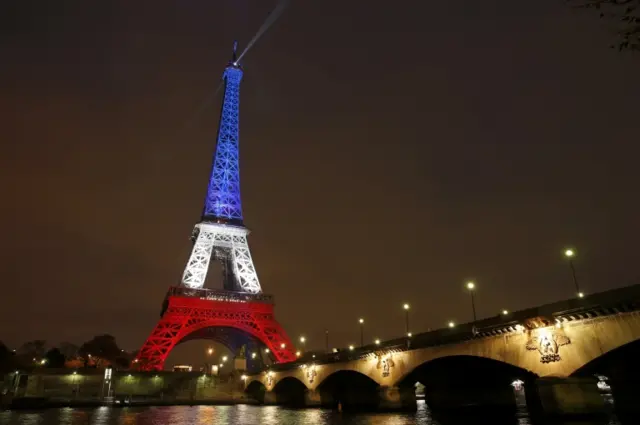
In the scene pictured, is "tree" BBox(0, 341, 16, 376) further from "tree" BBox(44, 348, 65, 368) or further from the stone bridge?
the stone bridge

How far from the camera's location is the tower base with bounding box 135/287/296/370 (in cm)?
7388

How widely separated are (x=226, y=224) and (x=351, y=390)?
153 ft

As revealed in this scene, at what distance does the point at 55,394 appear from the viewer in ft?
243

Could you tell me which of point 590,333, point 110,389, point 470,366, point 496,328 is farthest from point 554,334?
point 110,389

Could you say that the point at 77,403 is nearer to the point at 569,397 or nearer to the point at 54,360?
the point at 569,397

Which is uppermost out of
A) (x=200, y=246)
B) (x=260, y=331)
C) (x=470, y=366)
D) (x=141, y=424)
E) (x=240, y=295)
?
(x=200, y=246)

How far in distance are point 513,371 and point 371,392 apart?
22.5 m

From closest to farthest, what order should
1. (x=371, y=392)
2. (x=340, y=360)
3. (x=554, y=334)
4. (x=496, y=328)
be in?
(x=554, y=334) → (x=496, y=328) → (x=340, y=360) → (x=371, y=392)

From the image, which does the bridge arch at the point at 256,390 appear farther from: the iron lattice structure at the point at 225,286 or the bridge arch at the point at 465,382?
the bridge arch at the point at 465,382

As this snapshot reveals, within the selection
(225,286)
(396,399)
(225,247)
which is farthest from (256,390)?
(396,399)

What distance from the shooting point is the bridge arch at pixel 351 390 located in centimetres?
5847

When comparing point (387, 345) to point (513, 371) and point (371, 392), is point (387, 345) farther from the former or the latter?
point (371, 392)

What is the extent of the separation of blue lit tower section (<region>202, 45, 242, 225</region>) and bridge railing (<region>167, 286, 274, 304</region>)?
1839 cm

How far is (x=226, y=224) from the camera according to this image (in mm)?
95750
